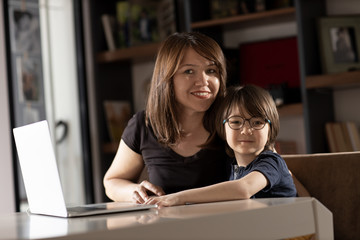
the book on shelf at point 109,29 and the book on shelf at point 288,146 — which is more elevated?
the book on shelf at point 109,29

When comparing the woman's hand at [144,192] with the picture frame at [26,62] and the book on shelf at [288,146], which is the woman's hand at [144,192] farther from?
the picture frame at [26,62]

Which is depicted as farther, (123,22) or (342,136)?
(123,22)

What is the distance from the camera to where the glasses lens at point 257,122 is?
1.62 meters

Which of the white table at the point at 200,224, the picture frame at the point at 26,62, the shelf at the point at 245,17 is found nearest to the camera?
the white table at the point at 200,224

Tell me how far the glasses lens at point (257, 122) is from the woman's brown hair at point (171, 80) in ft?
0.81

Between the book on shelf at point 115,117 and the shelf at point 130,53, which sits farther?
the book on shelf at point 115,117

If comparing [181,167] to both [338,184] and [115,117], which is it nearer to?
[338,184]

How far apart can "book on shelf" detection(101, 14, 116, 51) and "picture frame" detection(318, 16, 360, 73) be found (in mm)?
1448

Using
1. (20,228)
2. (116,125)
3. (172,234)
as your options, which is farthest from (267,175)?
(116,125)

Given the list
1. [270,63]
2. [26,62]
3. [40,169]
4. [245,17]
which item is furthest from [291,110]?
[40,169]

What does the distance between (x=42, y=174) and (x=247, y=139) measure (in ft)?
2.00

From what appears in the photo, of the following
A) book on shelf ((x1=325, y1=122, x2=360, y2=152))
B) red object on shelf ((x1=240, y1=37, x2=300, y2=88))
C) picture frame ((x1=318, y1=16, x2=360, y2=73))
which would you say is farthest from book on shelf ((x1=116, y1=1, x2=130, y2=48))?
book on shelf ((x1=325, y1=122, x2=360, y2=152))

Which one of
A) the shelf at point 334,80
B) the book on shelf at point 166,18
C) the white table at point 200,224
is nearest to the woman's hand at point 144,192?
the white table at point 200,224

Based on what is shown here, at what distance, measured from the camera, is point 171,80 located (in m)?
1.85
